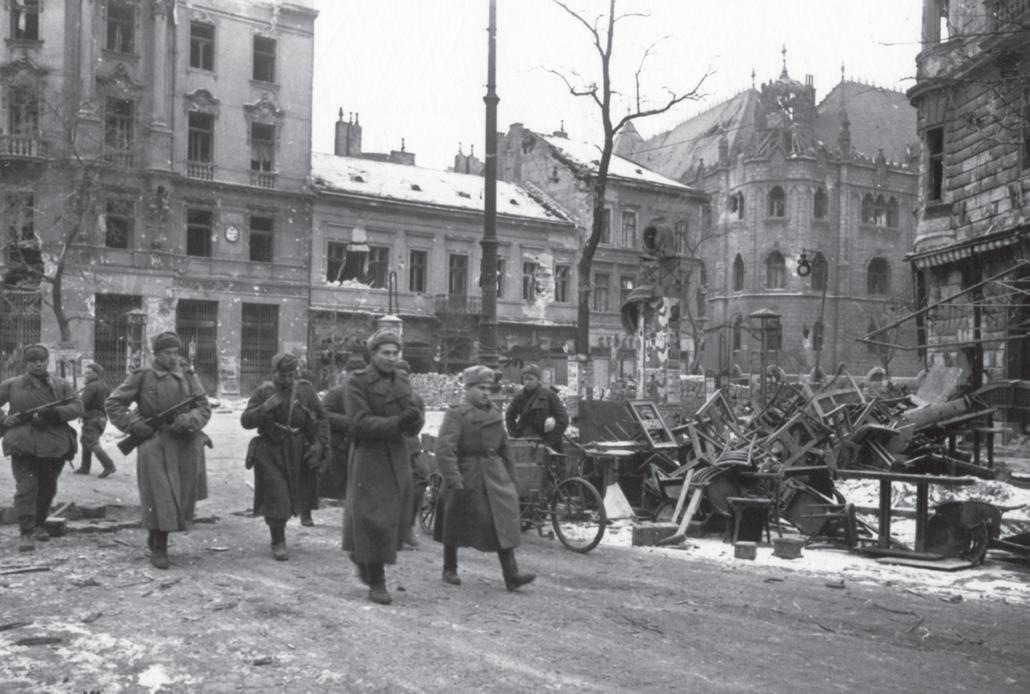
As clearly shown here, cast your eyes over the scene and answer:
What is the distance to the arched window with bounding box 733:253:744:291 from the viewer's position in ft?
Answer: 186

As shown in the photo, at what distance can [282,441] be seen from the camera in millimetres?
9031

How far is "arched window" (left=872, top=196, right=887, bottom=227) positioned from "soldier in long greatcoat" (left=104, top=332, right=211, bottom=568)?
55.0 metres

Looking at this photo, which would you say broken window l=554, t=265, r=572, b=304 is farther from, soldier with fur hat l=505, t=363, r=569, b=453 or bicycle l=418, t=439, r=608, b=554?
bicycle l=418, t=439, r=608, b=554

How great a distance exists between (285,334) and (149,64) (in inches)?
425

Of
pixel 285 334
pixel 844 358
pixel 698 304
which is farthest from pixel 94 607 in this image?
pixel 844 358

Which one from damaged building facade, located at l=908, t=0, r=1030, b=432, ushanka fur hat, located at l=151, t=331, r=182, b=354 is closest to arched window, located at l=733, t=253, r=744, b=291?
damaged building facade, located at l=908, t=0, r=1030, b=432

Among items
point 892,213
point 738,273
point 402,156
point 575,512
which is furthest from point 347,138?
point 575,512

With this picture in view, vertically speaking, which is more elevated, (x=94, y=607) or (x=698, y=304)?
(x=698, y=304)

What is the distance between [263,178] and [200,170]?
245cm

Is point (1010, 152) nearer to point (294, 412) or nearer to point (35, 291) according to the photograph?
point (294, 412)

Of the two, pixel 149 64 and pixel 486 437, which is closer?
pixel 486 437

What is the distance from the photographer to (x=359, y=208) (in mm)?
39938

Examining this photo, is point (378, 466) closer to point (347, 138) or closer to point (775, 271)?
point (347, 138)

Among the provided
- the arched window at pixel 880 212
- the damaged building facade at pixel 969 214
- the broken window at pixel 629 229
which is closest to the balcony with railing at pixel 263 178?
the broken window at pixel 629 229
